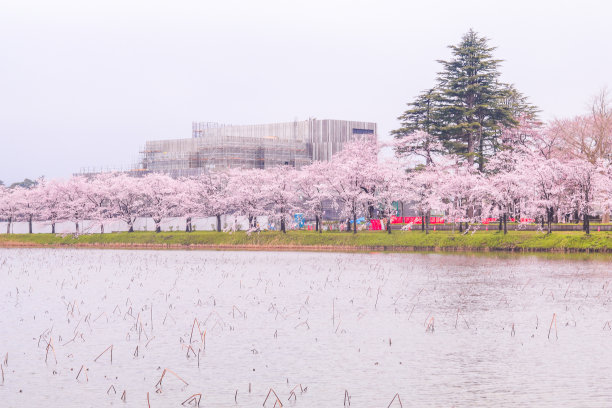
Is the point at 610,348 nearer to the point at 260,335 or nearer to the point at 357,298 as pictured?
the point at 260,335

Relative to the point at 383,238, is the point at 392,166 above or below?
above

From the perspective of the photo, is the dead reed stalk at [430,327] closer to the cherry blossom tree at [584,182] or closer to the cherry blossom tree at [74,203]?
the cherry blossom tree at [584,182]

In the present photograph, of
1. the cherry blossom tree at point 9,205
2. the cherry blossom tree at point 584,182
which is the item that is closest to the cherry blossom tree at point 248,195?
the cherry blossom tree at point 584,182

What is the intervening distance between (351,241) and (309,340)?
50.0 meters

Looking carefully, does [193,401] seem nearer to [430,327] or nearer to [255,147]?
[430,327]

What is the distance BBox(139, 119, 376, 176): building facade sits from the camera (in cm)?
13538

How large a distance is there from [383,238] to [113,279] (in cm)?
3502

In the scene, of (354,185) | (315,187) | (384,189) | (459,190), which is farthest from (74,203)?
(459,190)

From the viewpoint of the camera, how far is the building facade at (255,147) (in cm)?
13538

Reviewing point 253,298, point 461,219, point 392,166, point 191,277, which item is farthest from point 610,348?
point 392,166

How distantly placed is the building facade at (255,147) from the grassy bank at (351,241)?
143 ft

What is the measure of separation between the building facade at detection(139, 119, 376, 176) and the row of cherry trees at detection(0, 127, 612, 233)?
33.8m

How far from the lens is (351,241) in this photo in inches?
2847

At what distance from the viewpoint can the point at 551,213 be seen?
6431 cm
